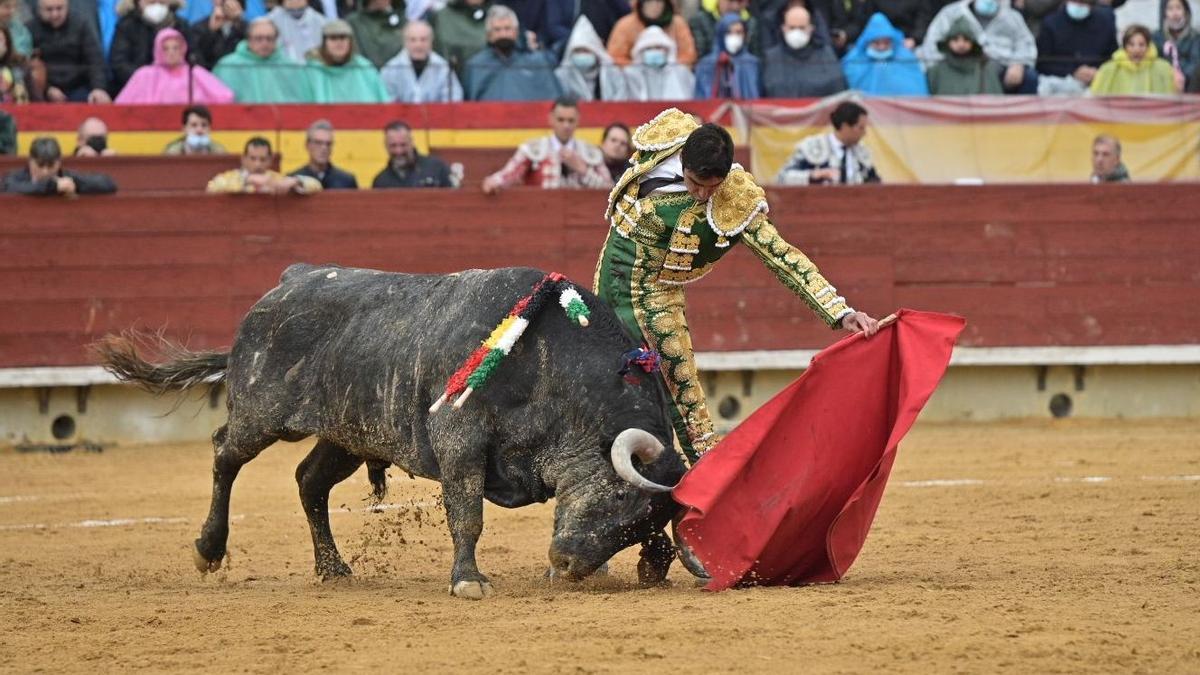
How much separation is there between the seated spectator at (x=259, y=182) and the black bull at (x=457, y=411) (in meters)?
4.03

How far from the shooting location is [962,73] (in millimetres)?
11094

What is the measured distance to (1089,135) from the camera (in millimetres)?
10844

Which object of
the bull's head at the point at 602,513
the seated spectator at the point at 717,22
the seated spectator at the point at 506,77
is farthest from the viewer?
the seated spectator at the point at 717,22

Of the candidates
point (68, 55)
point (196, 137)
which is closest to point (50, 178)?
point (196, 137)

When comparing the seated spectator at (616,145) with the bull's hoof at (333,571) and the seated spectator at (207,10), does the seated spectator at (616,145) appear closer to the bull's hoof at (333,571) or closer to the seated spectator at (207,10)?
the seated spectator at (207,10)

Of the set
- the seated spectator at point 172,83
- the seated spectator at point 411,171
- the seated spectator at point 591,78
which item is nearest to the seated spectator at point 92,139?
the seated spectator at point 172,83

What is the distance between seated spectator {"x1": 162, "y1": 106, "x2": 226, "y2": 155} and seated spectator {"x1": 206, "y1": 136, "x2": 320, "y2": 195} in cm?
25

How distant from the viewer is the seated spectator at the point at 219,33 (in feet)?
36.0

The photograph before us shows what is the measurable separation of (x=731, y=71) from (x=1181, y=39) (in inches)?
115

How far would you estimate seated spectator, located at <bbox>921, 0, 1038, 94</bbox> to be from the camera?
11.3 metres

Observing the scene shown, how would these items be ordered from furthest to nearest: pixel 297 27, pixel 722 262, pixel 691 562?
1. pixel 297 27
2. pixel 722 262
3. pixel 691 562

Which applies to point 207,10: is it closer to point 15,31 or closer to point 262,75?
point 262,75

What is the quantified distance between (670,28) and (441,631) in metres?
7.21

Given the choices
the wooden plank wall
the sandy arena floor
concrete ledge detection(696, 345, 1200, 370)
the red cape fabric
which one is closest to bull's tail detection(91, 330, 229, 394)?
the sandy arena floor
